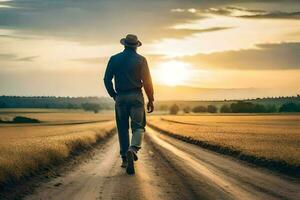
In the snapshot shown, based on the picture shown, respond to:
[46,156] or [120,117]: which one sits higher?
[120,117]

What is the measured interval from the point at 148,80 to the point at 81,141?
14926 mm

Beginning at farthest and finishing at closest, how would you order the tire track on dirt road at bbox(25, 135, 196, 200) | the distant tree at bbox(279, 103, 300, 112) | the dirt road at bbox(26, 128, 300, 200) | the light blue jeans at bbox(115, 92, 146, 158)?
the distant tree at bbox(279, 103, 300, 112) → the light blue jeans at bbox(115, 92, 146, 158) → the dirt road at bbox(26, 128, 300, 200) → the tire track on dirt road at bbox(25, 135, 196, 200)

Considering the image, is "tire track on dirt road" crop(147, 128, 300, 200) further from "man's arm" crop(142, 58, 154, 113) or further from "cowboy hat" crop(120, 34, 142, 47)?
"cowboy hat" crop(120, 34, 142, 47)

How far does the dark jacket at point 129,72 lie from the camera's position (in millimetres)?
12836

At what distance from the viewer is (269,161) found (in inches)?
716

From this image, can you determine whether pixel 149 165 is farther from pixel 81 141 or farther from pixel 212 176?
pixel 81 141

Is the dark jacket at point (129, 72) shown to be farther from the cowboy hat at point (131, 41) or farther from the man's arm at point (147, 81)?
the cowboy hat at point (131, 41)

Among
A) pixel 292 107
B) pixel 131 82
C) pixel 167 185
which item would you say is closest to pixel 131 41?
pixel 131 82

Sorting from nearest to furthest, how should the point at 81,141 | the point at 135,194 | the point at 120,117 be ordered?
the point at 135,194, the point at 120,117, the point at 81,141

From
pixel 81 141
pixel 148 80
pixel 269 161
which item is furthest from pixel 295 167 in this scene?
pixel 81 141

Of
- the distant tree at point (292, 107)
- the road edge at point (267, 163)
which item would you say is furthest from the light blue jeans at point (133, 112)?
the distant tree at point (292, 107)

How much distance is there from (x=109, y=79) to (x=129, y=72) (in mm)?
618

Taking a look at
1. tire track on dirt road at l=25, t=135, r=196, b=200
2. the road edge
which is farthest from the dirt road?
the road edge

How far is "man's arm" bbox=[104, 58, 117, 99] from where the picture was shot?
13055 millimetres
